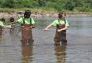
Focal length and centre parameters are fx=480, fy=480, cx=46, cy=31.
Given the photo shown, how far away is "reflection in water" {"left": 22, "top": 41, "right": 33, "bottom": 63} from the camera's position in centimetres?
→ 1434

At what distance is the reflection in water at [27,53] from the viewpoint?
14.3m

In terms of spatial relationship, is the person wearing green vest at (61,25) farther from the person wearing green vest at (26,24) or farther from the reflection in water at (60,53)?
the person wearing green vest at (26,24)

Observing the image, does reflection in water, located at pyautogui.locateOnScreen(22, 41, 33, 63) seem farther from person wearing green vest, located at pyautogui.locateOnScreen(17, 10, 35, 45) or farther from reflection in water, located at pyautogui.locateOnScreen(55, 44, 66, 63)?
reflection in water, located at pyautogui.locateOnScreen(55, 44, 66, 63)

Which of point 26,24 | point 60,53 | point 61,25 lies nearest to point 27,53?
point 60,53

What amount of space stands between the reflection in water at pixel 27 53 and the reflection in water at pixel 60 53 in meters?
0.89

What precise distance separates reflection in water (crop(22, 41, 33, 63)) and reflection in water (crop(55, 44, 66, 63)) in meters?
0.89

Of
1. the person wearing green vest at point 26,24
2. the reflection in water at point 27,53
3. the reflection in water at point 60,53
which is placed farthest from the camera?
the person wearing green vest at point 26,24

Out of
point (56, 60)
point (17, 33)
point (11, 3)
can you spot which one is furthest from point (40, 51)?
point (11, 3)

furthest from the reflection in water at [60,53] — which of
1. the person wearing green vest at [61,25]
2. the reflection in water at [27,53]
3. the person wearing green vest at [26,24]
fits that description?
the person wearing green vest at [26,24]

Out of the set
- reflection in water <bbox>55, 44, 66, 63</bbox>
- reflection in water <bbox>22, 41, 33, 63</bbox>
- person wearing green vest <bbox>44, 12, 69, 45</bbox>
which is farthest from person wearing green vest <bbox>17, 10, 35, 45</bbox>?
reflection in water <bbox>55, 44, 66, 63</bbox>

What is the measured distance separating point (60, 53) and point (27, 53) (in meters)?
1.13

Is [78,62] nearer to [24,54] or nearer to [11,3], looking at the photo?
[24,54]

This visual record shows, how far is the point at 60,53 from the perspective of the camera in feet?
53.7

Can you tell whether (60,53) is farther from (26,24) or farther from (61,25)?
(26,24)
